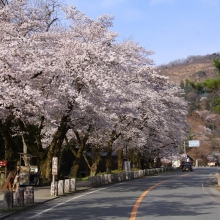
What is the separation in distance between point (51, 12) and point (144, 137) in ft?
78.1

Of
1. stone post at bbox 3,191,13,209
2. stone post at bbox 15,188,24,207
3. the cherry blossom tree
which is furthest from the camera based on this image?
the cherry blossom tree

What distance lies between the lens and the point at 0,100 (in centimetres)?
1959

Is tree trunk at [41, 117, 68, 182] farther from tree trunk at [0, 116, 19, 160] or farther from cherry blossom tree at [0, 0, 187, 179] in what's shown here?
tree trunk at [0, 116, 19, 160]

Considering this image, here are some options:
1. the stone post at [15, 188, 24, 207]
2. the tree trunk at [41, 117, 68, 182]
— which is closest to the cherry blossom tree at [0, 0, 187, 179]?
the tree trunk at [41, 117, 68, 182]

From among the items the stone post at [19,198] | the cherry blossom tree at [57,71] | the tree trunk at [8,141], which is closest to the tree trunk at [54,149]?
the cherry blossom tree at [57,71]

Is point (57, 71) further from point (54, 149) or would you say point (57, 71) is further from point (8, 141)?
point (54, 149)

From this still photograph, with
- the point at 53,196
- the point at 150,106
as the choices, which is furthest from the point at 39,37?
the point at 150,106

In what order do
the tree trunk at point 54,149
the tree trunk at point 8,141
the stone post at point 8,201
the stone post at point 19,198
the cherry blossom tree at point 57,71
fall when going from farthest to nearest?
1. the tree trunk at point 54,149
2. the tree trunk at point 8,141
3. the cherry blossom tree at point 57,71
4. the stone post at point 19,198
5. the stone post at point 8,201

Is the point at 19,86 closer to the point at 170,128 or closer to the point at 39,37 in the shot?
the point at 39,37

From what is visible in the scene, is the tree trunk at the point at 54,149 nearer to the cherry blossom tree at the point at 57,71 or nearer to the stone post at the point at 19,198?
the cherry blossom tree at the point at 57,71

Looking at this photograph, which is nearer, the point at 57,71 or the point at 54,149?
the point at 57,71

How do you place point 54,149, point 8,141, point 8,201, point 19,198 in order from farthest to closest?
point 54,149, point 8,141, point 19,198, point 8,201

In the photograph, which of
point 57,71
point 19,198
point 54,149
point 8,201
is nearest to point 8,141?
point 54,149

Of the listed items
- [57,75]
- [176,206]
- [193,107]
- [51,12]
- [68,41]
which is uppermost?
[193,107]
